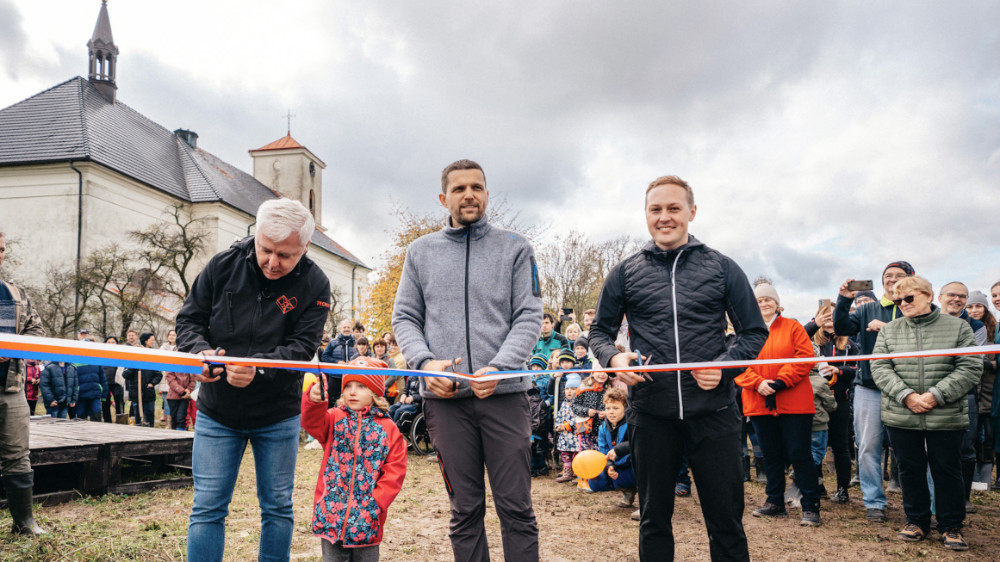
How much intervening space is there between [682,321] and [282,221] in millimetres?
1883

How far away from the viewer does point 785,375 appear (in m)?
5.29

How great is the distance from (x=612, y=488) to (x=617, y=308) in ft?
14.9

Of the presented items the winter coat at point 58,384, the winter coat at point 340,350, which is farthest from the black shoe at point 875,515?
the winter coat at point 58,384

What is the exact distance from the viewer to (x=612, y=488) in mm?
6980

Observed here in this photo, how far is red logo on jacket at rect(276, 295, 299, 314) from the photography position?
2895 millimetres

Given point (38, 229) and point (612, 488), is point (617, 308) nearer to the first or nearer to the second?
point (612, 488)

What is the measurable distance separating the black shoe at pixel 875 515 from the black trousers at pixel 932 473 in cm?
62

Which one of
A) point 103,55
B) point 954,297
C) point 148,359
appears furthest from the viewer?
point 103,55

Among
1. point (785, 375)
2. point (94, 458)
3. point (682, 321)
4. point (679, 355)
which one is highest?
point (682, 321)

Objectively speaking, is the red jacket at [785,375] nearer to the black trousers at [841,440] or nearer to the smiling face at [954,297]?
the black trousers at [841,440]

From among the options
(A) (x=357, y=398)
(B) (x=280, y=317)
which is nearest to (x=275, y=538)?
A: (A) (x=357, y=398)

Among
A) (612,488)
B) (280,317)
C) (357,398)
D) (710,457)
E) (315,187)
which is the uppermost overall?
(315,187)

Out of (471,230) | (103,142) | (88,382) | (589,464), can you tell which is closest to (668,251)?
(471,230)

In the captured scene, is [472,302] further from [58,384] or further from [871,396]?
[58,384]
